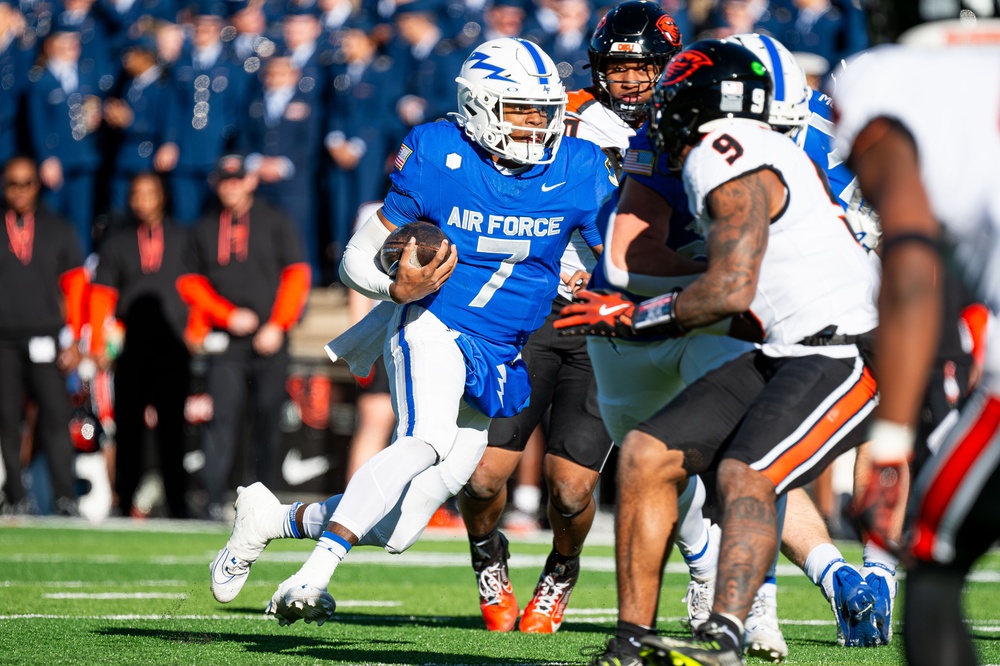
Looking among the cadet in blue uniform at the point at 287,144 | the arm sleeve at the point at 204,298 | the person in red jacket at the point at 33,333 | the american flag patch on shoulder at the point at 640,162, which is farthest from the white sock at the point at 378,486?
the cadet in blue uniform at the point at 287,144

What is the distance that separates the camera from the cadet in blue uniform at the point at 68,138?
13.9m

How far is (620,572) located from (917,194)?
1.56 metres

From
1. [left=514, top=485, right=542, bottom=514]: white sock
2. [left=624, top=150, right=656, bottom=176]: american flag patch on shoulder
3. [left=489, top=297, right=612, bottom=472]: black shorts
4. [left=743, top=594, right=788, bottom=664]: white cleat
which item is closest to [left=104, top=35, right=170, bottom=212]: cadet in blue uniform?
[left=514, top=485, right=542, bottom=514]: white sock

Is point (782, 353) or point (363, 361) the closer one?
point (782, 353)

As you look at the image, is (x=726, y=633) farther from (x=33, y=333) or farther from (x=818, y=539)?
(x=33, y=333)

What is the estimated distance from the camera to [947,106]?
9.39 ft

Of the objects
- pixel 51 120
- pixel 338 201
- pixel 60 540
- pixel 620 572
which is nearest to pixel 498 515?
pixel 620 572

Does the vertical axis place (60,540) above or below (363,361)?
below

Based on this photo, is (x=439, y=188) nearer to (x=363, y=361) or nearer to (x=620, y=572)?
(x=363, y=361)

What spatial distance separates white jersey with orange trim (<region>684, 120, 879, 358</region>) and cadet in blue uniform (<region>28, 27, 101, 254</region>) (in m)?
10.7

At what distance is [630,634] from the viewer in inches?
156

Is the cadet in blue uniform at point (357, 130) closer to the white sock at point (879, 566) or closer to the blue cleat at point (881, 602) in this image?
the white sock at point (879, 566)

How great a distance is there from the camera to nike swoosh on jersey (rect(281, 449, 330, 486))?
37.5ft

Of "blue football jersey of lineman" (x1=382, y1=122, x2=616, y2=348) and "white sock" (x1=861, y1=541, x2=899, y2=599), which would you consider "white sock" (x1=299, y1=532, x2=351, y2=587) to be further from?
"white sock" (x1=861, y1=541, x2=899, y2=599)
